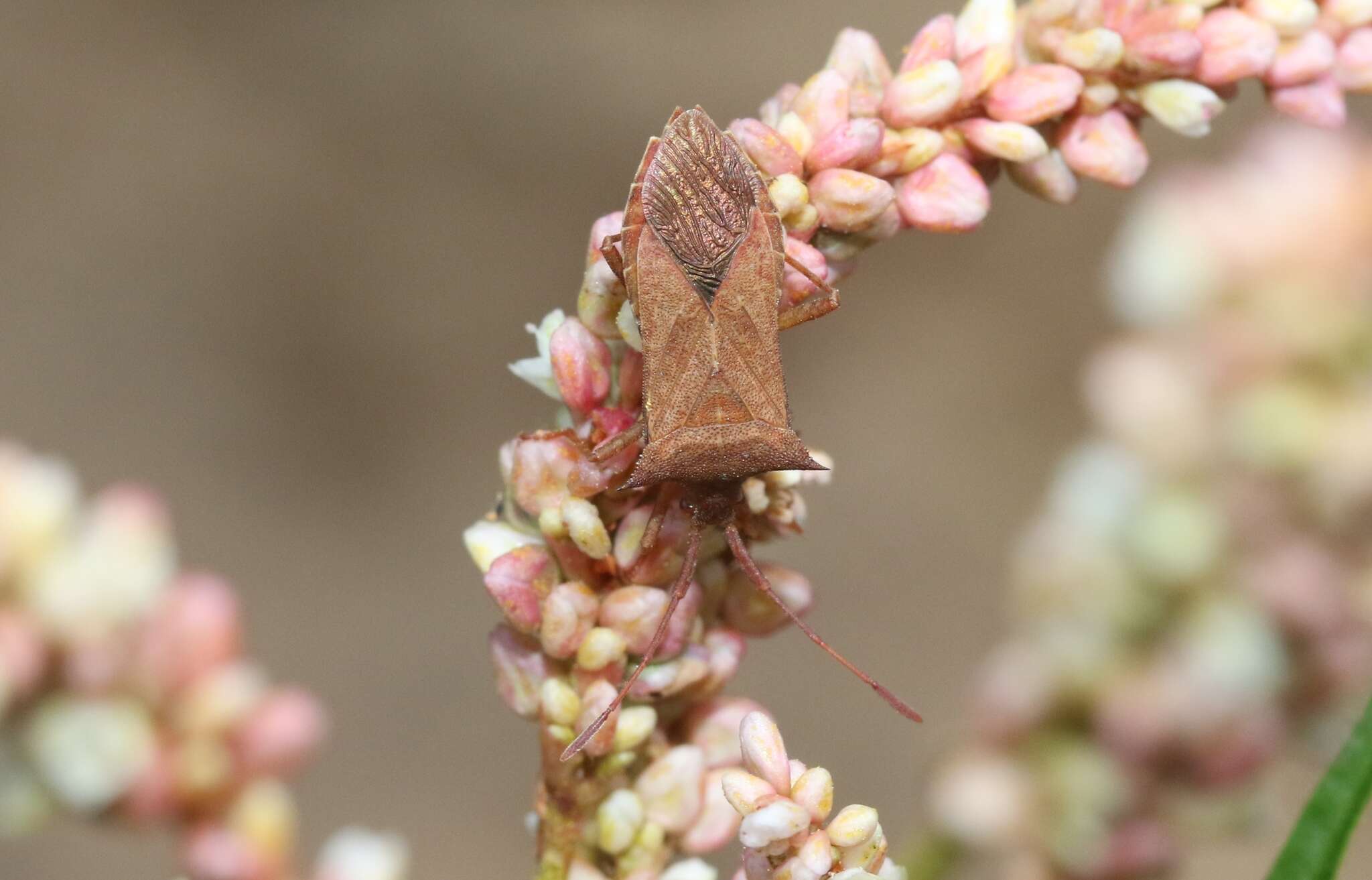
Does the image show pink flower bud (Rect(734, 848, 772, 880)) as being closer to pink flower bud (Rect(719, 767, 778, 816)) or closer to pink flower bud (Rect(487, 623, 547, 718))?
pink flower bud (Rect(719, 767, 778, 816))

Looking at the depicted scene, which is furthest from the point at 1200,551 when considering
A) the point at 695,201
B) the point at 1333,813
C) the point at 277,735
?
the point at 277,735

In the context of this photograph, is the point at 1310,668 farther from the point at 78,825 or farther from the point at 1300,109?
the point at 78,825

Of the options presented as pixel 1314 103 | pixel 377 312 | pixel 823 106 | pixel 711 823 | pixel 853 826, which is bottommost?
pixel 377 312

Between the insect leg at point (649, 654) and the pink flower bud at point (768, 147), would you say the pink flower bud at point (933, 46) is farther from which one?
the insect leg at point (649, 654)

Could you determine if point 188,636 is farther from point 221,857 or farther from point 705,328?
point 705,328

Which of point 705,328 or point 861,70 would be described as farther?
point 705,328

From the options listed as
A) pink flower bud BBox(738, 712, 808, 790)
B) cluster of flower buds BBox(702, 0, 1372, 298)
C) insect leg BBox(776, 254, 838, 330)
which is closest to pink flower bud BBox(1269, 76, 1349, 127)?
cluster of flower buds BBox(702, 0, 1372, 298)

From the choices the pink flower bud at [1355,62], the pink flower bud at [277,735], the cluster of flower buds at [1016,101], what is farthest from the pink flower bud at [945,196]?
the pink flower bud at [277,735]
